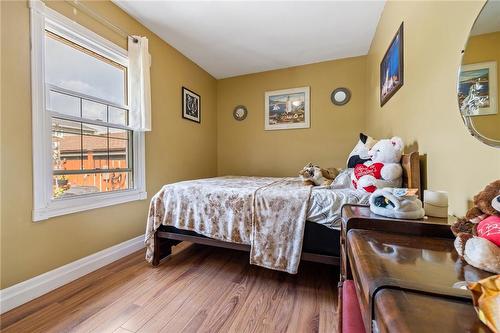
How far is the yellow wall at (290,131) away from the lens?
3139mm

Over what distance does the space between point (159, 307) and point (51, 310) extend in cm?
69

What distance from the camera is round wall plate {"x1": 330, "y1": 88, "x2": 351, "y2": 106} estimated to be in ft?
10.3

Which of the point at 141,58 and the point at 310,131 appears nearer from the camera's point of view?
the point at 141,58

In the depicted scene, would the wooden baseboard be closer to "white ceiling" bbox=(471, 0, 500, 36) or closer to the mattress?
the mattress

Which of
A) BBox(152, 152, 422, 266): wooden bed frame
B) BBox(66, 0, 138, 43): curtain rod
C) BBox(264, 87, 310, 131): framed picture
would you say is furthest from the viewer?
BBox(264, 87, 310, 131): framed picture

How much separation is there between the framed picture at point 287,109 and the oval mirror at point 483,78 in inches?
98.7

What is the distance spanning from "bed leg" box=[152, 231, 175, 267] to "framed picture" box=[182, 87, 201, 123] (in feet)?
5.77

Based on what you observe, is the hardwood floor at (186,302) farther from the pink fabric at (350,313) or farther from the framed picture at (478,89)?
the framed picture at (478,89)

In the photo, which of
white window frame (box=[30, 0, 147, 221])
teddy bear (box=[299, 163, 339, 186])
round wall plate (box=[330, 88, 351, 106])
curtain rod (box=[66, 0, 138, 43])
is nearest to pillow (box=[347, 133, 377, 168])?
teddy bear (box=[299, 163, 339, 186])

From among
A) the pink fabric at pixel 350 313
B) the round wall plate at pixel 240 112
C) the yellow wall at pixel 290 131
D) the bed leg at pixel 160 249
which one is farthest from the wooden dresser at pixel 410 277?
the round wall plate at pixel 240 112

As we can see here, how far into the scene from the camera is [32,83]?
148cm

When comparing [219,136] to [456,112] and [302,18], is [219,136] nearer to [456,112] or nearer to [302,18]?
[302,18]

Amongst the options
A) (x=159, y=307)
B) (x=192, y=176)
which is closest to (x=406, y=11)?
(x=159, y=307)

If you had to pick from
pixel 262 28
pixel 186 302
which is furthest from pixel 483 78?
pixel 262 28
